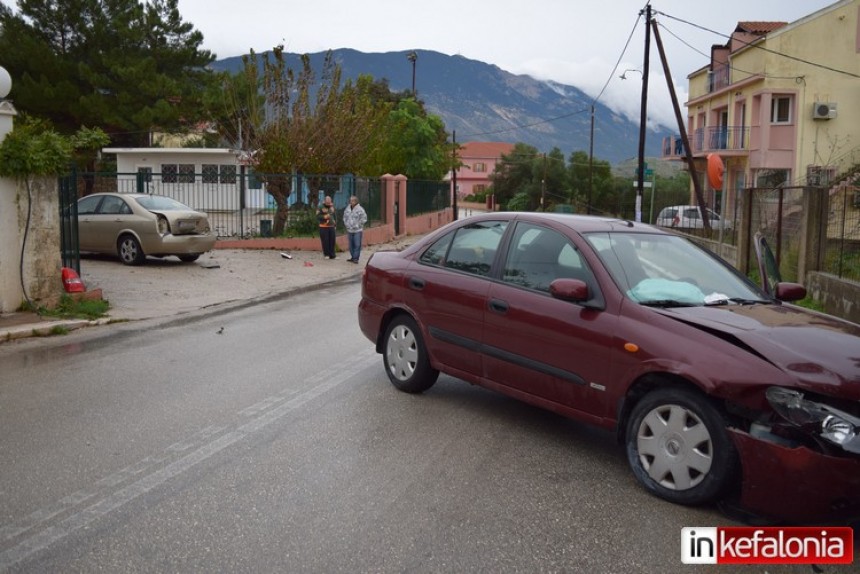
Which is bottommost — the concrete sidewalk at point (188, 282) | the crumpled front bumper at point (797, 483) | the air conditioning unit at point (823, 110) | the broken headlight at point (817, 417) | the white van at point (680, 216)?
the concrete sidewalk at point (188, 282)

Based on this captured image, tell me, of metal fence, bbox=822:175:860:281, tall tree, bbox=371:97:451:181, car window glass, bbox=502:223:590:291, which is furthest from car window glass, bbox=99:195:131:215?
tall tree, bbox=371:97:451:181

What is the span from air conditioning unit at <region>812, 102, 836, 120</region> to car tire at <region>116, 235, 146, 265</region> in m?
33.4

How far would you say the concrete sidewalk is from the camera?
11.4m

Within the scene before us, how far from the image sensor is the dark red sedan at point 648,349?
14.6 ft

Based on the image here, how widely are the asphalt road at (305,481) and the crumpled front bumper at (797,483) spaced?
32 centimetres

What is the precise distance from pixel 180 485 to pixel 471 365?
8.03 feet

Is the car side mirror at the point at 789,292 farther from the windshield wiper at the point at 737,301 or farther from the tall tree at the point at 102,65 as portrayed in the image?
the tall tree at the point at 102,65

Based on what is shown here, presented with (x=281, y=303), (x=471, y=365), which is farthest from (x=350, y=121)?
(x=471, y=365)

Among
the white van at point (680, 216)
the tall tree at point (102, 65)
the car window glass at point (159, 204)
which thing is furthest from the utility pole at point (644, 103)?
the car window glass at point (159, 204)

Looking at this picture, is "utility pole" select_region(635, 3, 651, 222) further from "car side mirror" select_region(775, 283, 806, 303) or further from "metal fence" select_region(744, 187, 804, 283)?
"car side mirror" select_region(775, 283, 806, 303)

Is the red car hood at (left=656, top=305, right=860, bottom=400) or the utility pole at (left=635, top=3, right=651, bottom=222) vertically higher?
the utility pole at (left=635, top=3, right=651, bottom=222)

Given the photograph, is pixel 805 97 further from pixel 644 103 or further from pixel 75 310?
pixel 75 310

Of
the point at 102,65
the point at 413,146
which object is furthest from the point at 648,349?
the point at 413,146

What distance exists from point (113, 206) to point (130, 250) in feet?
3.52
